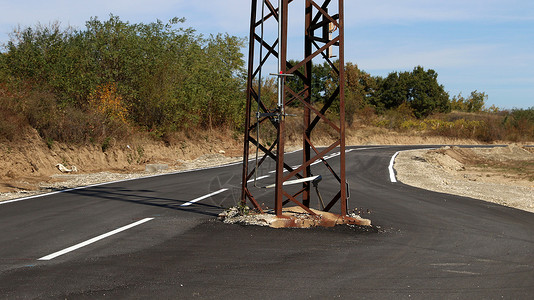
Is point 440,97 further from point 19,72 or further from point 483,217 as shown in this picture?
point 483,217

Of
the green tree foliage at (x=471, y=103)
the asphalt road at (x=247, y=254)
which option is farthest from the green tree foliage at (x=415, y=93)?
the asphalt road at (x=247, y=254)

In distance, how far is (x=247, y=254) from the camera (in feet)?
25.5

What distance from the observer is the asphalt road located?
19.8 feet

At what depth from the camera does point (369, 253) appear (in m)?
8.03

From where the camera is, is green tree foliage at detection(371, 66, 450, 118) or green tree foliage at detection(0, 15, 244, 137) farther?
green tree foliage at detection(371, 66, 450, 118)

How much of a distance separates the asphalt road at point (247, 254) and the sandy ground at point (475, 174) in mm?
4641

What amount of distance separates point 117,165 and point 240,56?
2751 centimetres

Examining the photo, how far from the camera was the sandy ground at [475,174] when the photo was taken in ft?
60.0

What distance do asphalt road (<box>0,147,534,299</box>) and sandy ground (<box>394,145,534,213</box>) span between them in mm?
4641

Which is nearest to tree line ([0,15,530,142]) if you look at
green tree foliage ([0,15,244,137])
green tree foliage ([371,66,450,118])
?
green tree foliage ([0,15,244,137])

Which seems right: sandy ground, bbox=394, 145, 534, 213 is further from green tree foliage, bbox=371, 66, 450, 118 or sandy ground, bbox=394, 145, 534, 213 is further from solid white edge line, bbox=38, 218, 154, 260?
green tree foliage, bbox=371, 66, 450, 118

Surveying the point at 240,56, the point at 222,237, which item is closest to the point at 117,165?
the point at 222,237

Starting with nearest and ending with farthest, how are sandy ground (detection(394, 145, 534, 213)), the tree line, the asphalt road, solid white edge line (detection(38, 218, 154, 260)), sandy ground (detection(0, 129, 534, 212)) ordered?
the asphalt road, solid white edge line (detection(38, 218, 154, 260)), sandy ground (detection(394, 145, 534, 213)), sandy ground (detection(0, 129, 534, 212)), the tree line

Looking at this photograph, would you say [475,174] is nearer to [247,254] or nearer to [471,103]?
[247,254]
